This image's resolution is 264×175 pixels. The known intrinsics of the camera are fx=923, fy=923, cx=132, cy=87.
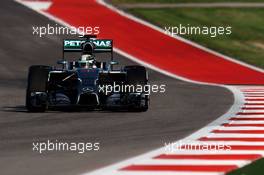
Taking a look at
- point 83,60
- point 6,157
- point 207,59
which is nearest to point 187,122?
point 83,60

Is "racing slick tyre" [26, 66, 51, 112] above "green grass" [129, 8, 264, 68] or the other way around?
the other way around

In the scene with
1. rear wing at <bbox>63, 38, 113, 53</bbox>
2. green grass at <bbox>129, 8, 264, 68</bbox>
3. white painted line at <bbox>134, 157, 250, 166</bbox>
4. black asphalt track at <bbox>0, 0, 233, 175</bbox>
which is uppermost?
green grass at <bbox>129, 8, 264, 68</bbox>

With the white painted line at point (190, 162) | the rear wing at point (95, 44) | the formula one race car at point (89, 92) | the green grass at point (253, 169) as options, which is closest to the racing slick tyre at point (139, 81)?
the formula one race car at point (89, 92)

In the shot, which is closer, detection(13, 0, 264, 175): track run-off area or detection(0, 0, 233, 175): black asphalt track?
detection(13, 0, 264, 175): track run-off area

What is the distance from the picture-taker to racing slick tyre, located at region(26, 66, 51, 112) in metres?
20.1

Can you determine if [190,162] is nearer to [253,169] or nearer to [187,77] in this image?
[253,169]

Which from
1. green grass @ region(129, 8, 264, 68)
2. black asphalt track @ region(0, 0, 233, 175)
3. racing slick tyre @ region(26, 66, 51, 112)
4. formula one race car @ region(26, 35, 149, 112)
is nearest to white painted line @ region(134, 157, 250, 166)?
black asphalt track @ region(0, 0, 233, 175)

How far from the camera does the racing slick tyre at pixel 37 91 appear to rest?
2011cm

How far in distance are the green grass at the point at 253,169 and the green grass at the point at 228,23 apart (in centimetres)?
2647

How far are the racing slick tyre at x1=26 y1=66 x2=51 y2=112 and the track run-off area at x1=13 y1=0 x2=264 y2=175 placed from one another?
12.9ft

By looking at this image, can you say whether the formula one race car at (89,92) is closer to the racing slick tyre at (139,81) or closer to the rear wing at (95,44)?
the racing slick tyre at (139,81)

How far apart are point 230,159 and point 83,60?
9392mm

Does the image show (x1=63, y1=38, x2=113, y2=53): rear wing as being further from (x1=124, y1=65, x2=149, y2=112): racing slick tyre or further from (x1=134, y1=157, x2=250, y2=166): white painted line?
(x1=134, y1=157, x2=250, y2=166): white painted line

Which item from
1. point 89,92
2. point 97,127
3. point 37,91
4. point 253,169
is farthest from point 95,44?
point 253,169
